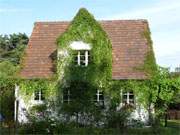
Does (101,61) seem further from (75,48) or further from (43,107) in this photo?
(43,107)

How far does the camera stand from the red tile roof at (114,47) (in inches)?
1389

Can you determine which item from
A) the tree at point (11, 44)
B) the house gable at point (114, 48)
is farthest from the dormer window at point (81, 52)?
the tree at point (11, 44)

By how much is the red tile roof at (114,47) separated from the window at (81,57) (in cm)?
206

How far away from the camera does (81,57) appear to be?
116 feet

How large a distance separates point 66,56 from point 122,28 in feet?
19.8

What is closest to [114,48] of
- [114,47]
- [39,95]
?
[114,47]

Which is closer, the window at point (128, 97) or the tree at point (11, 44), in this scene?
the window at point (128, 97)

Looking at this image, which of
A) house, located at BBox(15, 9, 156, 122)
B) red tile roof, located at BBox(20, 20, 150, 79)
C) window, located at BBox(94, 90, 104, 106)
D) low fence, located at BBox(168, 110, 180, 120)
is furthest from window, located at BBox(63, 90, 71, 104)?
low fence, located at BBox(168, 110, 180, 120)

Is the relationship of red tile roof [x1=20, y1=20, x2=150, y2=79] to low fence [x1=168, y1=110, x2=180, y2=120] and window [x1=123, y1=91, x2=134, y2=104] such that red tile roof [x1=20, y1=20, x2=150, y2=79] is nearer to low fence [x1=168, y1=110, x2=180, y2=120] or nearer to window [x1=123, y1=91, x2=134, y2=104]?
window [x1=123, y1=91, x2=134, y2=104]

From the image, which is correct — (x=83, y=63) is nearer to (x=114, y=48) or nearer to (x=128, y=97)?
(x=114, y=48)

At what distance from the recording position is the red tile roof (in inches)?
1389

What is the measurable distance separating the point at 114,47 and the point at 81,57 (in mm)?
3213

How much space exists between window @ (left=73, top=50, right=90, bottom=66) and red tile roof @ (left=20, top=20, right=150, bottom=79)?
206 centimetres

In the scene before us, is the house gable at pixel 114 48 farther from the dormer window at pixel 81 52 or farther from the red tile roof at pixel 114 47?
the dormer window at pixel 81 52
